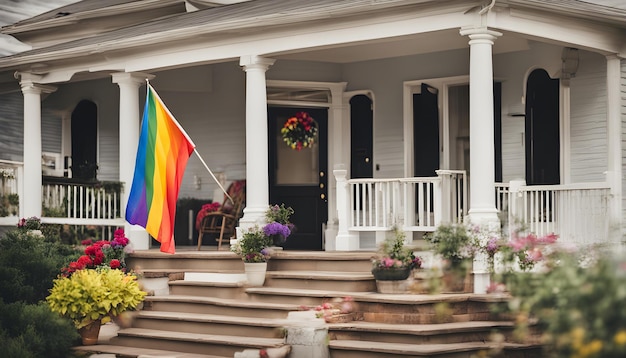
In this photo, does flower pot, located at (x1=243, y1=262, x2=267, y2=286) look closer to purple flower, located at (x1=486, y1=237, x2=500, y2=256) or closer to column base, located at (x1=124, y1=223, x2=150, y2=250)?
column base, located at (x1=124, y1=223, x2=150, y2=250)

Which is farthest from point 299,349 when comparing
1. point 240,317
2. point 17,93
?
point 17,93

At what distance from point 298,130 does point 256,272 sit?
4053mm

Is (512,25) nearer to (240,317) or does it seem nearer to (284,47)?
(284,47)

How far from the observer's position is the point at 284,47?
44.5ft

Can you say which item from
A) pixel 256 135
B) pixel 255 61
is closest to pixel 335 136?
pixel 256 135

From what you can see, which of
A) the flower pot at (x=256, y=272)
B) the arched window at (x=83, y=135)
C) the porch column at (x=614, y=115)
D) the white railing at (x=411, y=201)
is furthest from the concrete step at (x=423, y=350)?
the arched window at (x=83, y=135)

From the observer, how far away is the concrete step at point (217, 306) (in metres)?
12.2

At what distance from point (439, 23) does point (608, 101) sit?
2722 millimetres

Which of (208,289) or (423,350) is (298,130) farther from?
(423,350)

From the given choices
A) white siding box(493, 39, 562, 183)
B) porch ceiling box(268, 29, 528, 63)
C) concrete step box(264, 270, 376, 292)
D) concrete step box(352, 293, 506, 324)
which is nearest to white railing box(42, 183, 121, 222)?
porch ceiling box(268, 29, 528, 63)

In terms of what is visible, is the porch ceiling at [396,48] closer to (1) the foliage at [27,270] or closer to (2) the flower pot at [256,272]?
(2) the flower pot at [256,272]

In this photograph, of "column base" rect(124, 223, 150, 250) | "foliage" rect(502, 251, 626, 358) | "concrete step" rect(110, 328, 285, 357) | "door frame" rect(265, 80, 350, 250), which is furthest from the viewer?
"door frame" rect(265, 80, 350, 250)

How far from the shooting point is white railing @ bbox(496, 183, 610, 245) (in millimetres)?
12641

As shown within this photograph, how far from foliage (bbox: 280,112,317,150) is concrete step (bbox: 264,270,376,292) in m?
3.75
